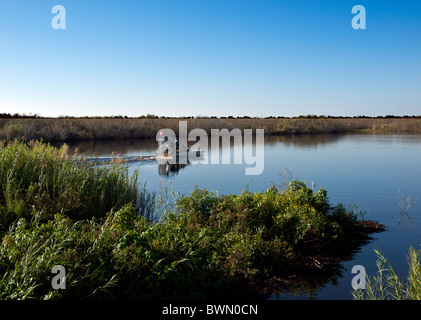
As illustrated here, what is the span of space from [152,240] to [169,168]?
13788mm

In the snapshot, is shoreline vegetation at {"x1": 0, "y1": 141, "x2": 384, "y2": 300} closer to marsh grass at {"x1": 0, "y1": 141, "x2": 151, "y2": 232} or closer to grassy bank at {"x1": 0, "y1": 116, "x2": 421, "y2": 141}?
marsh grass at {"x1": 0, "y1": 141, "x2": 151, "y2": 232}

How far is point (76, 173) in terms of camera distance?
9.57 m

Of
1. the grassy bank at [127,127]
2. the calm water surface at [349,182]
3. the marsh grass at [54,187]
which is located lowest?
the calm water surface at [349,182]

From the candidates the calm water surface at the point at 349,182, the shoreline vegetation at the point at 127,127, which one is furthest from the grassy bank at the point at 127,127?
the calm water surface at the point at 349,182

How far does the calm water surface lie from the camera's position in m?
7.60

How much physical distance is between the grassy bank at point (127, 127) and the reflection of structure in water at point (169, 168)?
655 centimetres

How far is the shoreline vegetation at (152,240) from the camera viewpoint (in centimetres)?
493

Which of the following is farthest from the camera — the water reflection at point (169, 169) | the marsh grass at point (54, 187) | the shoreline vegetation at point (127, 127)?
the shoreline vegetation at point (127, 127)

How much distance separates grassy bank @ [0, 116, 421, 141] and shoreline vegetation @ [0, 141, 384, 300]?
11326mm

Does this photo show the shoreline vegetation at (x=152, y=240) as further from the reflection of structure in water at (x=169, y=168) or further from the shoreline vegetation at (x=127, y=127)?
the shoreline vegetation at (x=127, y=127)

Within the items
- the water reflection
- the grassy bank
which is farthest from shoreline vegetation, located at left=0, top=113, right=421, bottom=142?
the water reflection

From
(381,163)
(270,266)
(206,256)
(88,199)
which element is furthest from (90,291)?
(381,163)

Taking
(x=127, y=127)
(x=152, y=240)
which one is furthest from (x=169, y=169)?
(x=127, y=127)

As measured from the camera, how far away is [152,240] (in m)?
5.95
